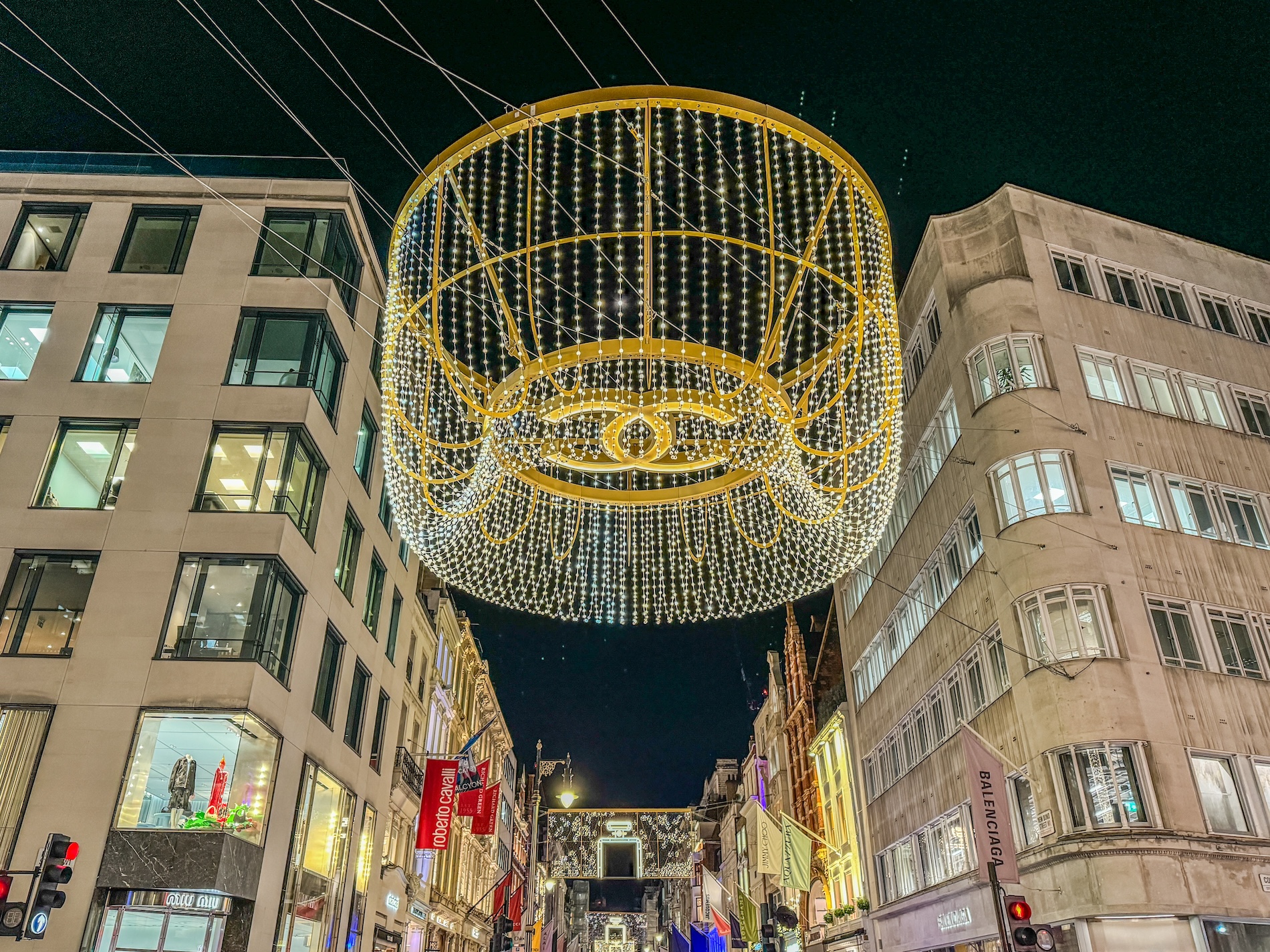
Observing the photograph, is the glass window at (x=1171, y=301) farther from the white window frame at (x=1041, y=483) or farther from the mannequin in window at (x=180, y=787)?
the mannequin in window at (x=180, y=787)

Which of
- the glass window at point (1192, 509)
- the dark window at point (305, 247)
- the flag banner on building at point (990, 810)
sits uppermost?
the dark window at point (305, 247)

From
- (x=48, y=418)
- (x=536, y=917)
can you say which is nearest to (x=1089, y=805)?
(x=48, y=418)

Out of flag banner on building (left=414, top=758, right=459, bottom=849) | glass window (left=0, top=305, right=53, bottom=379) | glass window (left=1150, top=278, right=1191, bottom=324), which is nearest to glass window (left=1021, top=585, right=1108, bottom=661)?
glass window (left=1150, top=278, right=1191, bottom=324)

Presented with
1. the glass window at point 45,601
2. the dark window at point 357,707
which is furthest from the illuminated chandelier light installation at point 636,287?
the dark window at point 357,707

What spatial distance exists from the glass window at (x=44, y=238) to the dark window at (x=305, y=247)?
5.26m

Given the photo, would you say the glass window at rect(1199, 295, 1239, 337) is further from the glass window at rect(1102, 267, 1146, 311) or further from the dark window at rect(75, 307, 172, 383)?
the dark window at rect(75, 307, 172, 383)

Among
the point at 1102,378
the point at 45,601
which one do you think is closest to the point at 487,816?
the point at 45,601

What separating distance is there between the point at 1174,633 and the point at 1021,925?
9575 mm

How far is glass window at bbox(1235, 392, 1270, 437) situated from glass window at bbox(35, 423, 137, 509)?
30.1 m

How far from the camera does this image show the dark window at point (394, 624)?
101 feet

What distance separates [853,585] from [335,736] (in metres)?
21.8

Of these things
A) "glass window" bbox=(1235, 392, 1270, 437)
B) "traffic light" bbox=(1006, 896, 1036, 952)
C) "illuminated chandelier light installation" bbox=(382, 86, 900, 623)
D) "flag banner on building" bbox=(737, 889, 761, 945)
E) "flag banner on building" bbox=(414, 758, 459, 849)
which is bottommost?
"traffic light" bbox=(1006, 896, 1036, 952)

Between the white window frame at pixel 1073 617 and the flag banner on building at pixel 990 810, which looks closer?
the flag banner on building at pixel 990 810

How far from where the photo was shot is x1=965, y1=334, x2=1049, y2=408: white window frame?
23.1m
